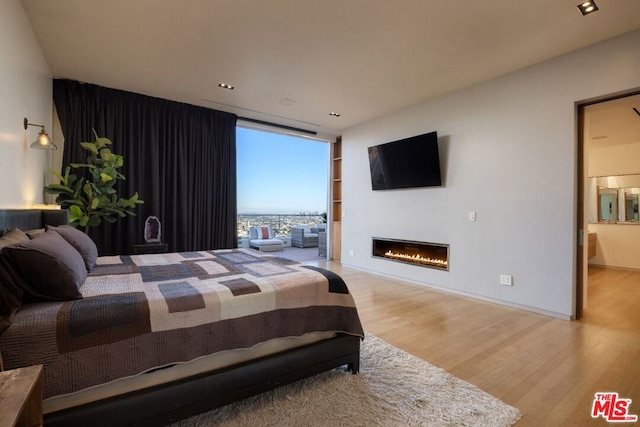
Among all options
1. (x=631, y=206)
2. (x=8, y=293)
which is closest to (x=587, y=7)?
(x=8, y=293)

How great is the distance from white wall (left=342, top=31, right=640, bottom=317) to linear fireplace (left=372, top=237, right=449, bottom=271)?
105mm

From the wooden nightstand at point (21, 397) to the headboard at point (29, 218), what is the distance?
4.89ft

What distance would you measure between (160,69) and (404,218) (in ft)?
13.2

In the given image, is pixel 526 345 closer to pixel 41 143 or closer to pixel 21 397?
pixel 21 397

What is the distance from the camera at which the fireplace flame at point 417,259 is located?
14.7ft

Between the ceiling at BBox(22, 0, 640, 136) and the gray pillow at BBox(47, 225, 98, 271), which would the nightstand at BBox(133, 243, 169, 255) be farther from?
the ceiling at BBox(22, 0, 640, 136)

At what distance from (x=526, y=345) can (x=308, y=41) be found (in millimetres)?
3444

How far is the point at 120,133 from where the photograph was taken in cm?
430

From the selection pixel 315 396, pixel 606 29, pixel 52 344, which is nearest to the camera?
pixel 52 344

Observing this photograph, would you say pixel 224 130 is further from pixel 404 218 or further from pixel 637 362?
pixel 637 362

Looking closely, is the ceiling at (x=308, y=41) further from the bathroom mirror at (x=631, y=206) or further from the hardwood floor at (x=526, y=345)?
the bathroom mirror at (x=631, y=206)

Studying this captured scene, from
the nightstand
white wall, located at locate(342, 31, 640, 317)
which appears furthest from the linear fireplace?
the nightstand

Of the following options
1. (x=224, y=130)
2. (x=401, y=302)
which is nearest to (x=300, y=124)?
(x=224, y=130)

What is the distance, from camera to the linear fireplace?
14.6 ft
